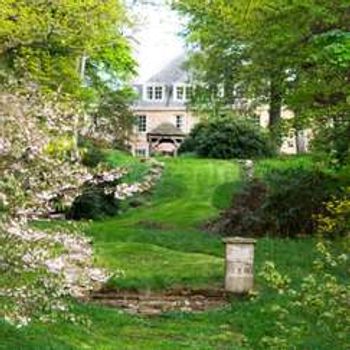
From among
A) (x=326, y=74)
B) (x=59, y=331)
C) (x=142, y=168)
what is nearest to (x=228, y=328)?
(x=59, y=331)

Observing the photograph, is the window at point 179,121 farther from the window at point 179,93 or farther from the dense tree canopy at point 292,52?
the dense tree canopy at point 292,52

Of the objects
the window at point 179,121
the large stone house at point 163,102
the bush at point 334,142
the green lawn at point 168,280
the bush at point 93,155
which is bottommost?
the green lawn at point 168,280

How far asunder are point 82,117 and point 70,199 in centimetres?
246

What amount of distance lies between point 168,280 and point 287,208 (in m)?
6.93

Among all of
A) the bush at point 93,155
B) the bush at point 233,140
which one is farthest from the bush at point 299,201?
the bush at point 233,140

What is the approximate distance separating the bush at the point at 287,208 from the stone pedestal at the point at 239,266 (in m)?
6.14

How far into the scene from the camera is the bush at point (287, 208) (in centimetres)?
1952

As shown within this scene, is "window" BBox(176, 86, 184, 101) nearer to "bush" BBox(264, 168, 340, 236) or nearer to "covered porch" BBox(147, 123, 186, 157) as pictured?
"covered porch" BBox(147, 123, 186, 157)

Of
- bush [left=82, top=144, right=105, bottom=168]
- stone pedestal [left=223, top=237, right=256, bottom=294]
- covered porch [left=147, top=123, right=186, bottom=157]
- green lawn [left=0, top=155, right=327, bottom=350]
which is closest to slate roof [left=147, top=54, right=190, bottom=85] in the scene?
covered porch [left=147, top=123, right=186, bottom=157]

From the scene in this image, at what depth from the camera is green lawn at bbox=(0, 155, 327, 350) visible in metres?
9.64

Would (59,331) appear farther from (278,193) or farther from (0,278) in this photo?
(278,193)

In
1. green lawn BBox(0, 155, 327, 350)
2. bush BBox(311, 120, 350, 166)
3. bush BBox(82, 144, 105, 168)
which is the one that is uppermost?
bush BBox(311, 120, 350, 166)

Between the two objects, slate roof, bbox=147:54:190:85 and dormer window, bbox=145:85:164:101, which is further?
dormer window, bbox=145:85:164:101

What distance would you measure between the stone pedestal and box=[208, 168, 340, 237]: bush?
6.14 metres
